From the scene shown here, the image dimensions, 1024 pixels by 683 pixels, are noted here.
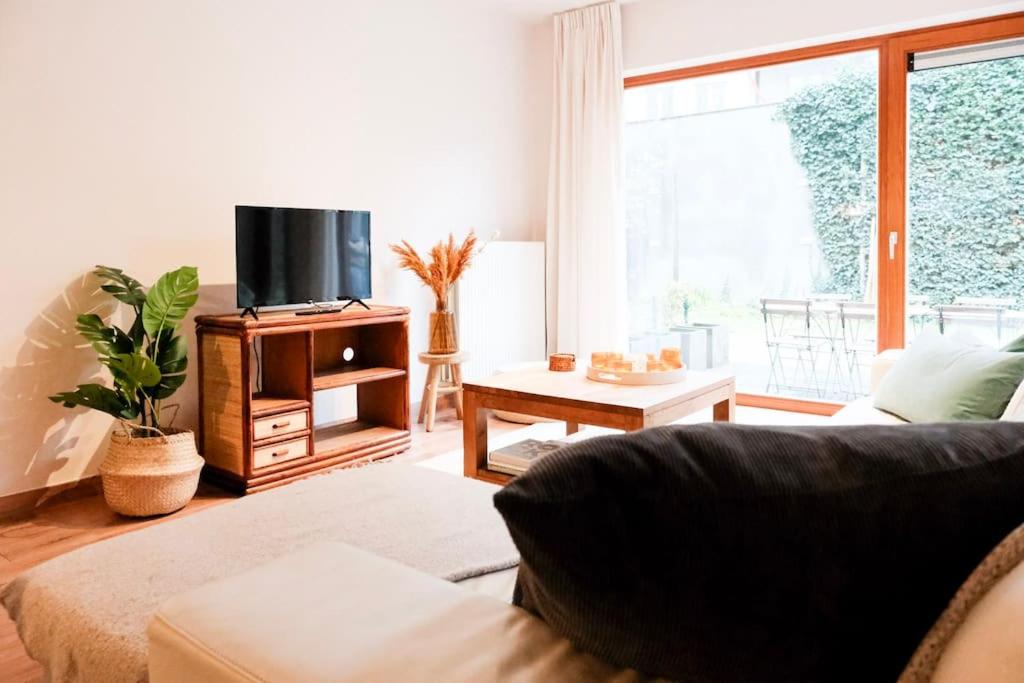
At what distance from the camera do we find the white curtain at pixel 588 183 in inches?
201

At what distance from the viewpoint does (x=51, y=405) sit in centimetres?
316

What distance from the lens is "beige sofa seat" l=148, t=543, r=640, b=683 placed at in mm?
714

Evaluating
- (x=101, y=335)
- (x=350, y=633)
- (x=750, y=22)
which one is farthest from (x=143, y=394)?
(x=750, y=22)

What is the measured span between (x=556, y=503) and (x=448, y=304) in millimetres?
4276

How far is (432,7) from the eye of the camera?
4723 millimetres

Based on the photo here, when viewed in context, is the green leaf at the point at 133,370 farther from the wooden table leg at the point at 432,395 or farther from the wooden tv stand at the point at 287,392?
the wooden table leg at the point at 432,395

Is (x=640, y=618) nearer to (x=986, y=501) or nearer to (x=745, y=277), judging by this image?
(x=986, y=501)

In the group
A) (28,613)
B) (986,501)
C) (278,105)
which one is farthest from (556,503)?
(278,105)

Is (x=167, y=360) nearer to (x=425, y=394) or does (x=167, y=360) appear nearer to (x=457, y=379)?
(x=425, y=394)

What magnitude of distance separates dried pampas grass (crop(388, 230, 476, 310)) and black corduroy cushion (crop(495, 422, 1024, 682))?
3825 mm

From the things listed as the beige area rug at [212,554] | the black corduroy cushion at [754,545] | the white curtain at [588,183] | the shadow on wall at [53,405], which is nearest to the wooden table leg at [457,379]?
the white curtain at [588,183]

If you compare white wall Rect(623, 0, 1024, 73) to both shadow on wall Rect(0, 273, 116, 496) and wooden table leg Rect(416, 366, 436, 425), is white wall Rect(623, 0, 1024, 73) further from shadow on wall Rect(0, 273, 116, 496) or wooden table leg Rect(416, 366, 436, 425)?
shadow on wall Rect(0, 273, 116, 496)

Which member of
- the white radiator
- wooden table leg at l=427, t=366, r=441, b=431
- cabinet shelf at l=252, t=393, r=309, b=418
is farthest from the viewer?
the white radiator

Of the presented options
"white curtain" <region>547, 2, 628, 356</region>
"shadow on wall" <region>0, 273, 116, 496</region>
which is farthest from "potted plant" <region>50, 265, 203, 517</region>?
"white curtain" <region>547, 2, 628, 356</region>
